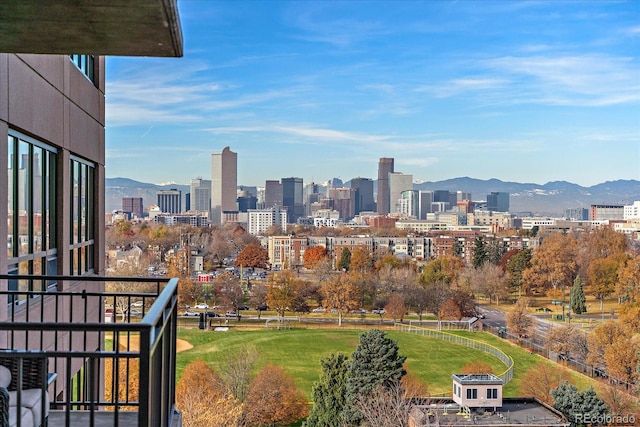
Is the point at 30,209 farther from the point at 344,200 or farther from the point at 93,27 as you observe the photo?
the point at 344,200

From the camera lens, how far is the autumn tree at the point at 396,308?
118 feet

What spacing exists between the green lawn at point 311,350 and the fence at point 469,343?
361 mm

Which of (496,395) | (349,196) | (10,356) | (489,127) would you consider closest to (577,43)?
(489,127)

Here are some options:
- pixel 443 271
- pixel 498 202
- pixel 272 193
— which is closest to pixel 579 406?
pixel 443 271

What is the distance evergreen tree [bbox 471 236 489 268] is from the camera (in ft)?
141

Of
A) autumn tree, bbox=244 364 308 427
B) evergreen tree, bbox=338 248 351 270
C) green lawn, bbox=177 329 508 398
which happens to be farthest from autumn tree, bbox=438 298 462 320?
autumn tree, bbox=244 364 308 427

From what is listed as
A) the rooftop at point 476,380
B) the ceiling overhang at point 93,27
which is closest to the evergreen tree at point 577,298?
the rooftop at point 476,380

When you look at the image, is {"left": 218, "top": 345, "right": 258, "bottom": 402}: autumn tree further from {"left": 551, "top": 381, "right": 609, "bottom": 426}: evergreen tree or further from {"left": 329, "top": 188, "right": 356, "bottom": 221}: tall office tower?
{"left": 329, "top": 188, "right": 356, "bottom": 221}: tall office tower

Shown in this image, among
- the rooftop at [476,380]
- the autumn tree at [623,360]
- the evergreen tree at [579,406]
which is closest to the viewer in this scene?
the rooftop at [476,380]

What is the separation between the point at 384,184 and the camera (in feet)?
273

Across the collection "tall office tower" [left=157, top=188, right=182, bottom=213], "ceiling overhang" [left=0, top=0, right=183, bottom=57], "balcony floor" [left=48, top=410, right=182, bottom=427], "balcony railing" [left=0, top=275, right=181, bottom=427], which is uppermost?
"tall office tower" [left=157, top=188, right=182, bottom=213]

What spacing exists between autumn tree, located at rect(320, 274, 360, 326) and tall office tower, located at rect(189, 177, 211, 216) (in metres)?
32.4

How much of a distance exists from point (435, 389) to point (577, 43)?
5263cm

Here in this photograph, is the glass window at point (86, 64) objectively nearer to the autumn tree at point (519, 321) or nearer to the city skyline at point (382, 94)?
the autumn tree at point (519, 321)
